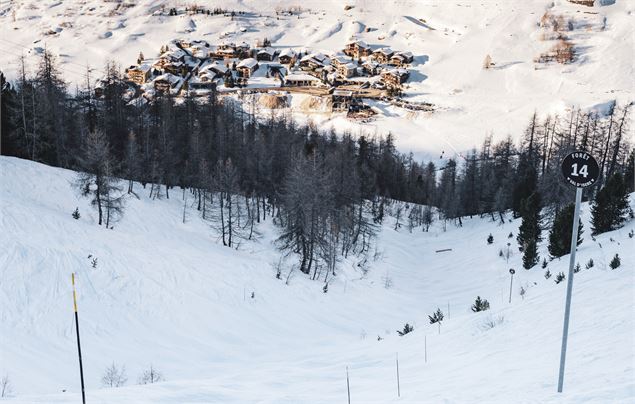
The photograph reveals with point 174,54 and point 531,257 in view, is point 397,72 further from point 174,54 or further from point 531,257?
point 531,257

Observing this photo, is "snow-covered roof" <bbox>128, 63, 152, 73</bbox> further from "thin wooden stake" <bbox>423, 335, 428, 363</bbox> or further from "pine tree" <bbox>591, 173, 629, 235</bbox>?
"thin wooden stake" <bbox>423, 335, 428, 363</bbox>

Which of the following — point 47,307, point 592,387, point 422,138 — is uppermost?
point 592,387

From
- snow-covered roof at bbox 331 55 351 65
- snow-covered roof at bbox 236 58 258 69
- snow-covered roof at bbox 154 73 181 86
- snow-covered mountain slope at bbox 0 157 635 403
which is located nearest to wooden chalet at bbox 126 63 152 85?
snow-covered roof at bbox 154 73 181 86

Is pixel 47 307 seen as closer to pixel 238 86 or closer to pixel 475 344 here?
pixel 475 344

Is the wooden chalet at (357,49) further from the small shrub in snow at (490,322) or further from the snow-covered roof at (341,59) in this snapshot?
the small shrub in snow at (490,322)

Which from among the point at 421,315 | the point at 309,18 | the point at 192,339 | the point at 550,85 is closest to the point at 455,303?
the point at 421,315

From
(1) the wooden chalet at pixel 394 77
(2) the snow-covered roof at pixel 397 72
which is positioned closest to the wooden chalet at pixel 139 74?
(1) the wooden chalet at pixel 394 77
